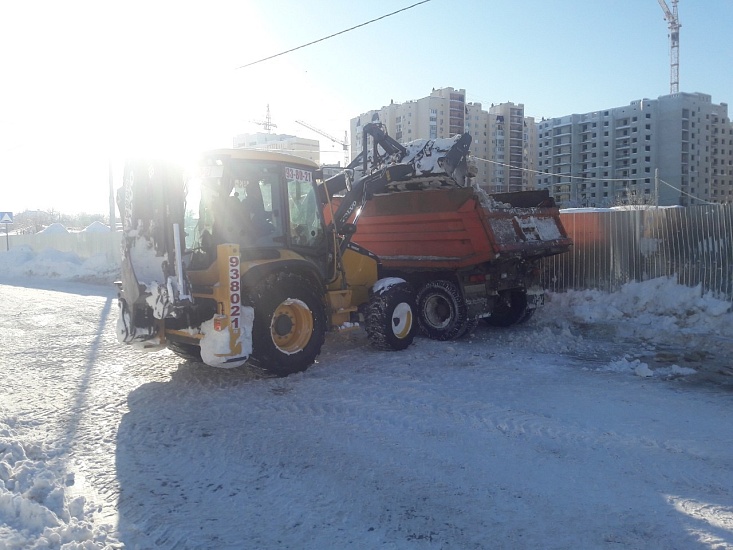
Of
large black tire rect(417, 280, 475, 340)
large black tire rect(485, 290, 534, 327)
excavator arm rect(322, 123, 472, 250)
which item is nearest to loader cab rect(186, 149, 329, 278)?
excavator arm rect(322, 123, 472, 250)

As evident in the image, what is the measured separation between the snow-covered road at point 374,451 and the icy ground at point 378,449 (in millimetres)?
20

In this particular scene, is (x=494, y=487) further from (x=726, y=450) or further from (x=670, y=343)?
(x=670, y=343)

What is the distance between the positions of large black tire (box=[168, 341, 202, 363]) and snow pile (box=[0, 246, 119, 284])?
15.9 metres

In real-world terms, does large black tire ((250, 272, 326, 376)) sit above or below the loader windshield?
below

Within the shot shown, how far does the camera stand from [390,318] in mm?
8859

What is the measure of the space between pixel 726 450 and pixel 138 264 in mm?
5972

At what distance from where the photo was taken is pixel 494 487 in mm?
4418

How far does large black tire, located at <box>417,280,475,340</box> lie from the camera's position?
984 centimetres

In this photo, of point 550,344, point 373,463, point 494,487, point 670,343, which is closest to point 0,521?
point 373,463

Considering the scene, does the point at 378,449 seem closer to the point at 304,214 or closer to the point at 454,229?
the point at 304,214

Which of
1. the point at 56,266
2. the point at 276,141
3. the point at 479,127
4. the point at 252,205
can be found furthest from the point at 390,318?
the point at 479,127

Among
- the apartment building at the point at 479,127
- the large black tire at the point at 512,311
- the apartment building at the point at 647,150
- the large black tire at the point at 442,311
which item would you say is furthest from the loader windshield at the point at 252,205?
the apartment building at the point at 647,150

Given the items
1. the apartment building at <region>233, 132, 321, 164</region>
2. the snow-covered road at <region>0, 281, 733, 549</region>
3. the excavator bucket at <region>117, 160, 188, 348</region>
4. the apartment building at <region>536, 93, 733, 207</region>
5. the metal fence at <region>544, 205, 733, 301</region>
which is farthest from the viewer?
the apartment building at <region>536, 93, 733, 207</region>

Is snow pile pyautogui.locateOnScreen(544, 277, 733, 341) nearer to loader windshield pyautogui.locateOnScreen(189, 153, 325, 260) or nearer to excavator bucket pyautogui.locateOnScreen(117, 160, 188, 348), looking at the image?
loader windshield pyautogui.locateOnScreen(189, 153, 325, 260)
